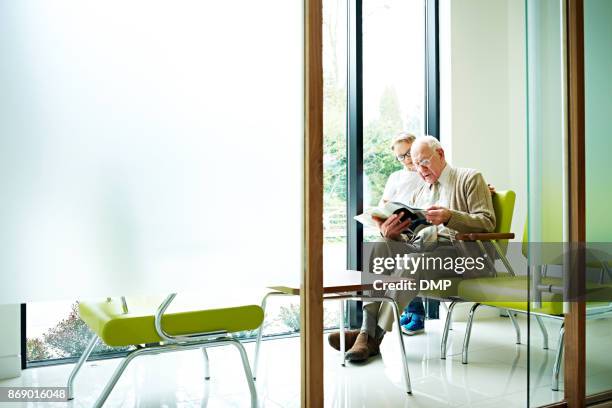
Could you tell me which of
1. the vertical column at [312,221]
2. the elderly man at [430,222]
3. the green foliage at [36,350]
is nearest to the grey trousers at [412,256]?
the elderly man at [430,222]

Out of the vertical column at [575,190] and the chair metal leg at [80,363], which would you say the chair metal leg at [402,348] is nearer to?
the vertical column at [575,190]

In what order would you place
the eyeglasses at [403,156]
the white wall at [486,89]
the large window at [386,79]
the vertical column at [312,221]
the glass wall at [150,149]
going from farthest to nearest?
the white wall at [486,89] → the large window at [386,79] → the eyeglasses at [403,156] → the vertical column at [312,221] → the glass wall at [150,149]

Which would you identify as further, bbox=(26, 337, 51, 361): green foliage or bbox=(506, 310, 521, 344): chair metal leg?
bbox=(506, 310, 521, 344): chair metal leg

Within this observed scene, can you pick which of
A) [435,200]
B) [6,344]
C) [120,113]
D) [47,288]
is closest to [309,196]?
[120,113]

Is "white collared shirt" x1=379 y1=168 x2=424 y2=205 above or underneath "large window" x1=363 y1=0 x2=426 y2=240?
underneath

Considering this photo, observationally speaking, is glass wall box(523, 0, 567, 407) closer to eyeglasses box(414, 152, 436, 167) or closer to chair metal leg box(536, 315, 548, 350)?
chair metal leg box(536, 315, 548, 350)

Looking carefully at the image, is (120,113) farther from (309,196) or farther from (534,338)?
(534,338)

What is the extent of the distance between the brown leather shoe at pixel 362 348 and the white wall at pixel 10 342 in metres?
1.33

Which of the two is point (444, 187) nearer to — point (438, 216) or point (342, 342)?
point (438, 216)

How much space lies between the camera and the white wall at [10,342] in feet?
6.61

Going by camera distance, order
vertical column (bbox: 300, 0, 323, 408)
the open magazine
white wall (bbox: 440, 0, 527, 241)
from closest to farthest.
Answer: vertical column (bbox: 300, 0, 323, 408), the open magazine, white wall (bbox: 440, 0, 527, 241)

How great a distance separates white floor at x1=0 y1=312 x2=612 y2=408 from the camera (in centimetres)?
201

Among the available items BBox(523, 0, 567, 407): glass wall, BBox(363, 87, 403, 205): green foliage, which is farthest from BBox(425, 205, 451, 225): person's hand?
BBox(523, 0, 567, 407): glass wall

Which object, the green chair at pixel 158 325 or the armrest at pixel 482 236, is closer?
the green chair at pixel 158 325
